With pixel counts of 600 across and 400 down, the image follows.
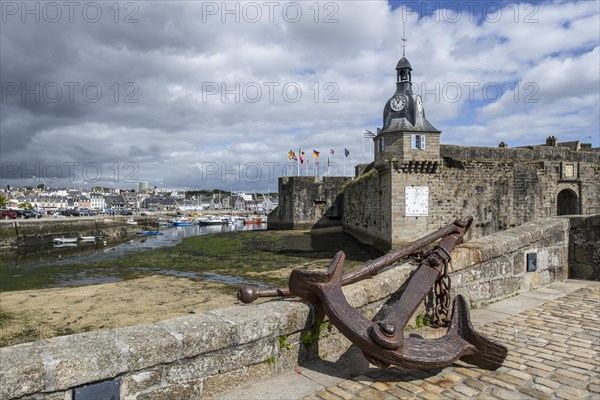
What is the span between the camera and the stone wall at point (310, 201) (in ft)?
134

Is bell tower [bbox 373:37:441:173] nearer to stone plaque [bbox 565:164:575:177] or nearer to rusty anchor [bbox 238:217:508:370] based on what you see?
stone plaque [bbox 565:164:575:177]

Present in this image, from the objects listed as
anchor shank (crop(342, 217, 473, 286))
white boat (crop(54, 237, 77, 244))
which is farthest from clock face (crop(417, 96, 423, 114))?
white boat (crop(54, 237, 77, 244))

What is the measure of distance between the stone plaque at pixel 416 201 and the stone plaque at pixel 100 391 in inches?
769

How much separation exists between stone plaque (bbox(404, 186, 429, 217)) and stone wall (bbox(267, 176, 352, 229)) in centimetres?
2024

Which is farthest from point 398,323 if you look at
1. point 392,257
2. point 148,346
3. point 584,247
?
point 584,247

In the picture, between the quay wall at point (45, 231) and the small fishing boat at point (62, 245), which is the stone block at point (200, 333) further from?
the small fishing boat at point (62, 245)

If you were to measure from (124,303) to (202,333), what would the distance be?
11.1 meters

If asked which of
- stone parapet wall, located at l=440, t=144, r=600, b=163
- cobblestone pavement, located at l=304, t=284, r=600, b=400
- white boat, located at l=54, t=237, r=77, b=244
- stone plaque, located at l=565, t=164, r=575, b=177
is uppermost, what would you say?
stone parapet wall, located at l=440, t=144, r=600, b=163

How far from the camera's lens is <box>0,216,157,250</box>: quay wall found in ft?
112

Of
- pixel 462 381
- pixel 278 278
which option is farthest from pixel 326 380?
pixel 278 278

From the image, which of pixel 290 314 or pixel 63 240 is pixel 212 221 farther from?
pixel 290 314

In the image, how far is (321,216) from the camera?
41.4 meters

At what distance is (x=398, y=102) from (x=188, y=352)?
23359mm

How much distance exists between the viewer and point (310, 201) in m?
41.2
